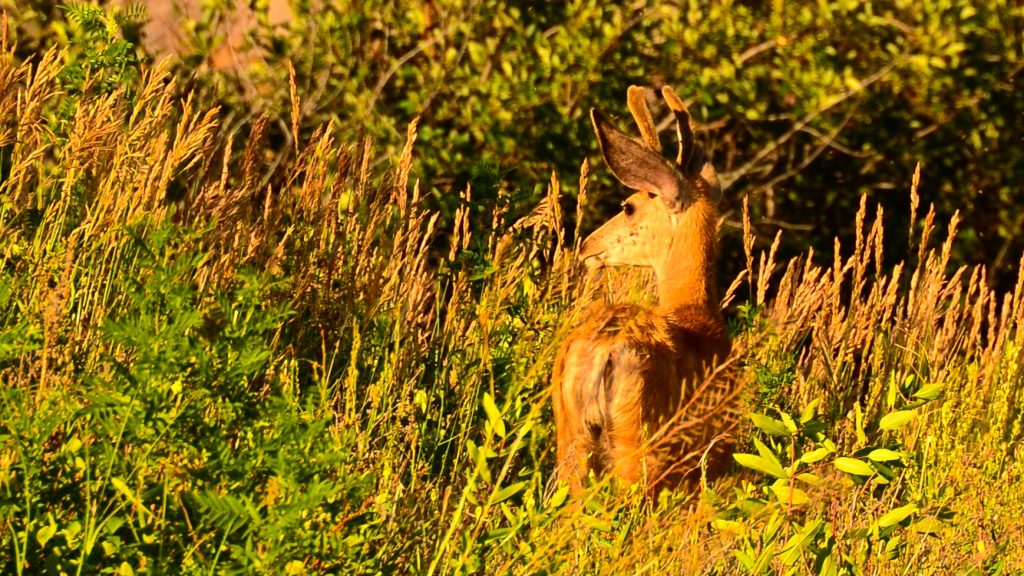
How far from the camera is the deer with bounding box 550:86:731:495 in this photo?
444 centimetres

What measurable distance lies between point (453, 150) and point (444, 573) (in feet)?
16.7

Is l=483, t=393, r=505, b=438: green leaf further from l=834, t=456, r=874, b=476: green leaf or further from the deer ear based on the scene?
the deer ear

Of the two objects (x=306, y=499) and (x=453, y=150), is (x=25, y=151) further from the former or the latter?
(x=453, y=150)

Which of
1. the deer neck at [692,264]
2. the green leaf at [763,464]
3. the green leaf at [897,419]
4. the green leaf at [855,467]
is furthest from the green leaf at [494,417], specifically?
the deer neck at [692,264]

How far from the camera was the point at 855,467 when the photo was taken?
338 centimetres

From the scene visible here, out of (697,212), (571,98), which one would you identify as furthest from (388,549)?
(571,98)

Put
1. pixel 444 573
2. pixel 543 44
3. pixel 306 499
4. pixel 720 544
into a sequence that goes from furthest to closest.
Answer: pixel 543 44 → pixel 720 544 → pixel 444 573 → pixel 306 499

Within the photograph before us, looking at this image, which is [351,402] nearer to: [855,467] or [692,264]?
[855,467]

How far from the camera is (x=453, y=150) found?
8.19m

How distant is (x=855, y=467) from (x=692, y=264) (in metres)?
2.10

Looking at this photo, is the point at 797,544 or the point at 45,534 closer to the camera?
the point at 45,534

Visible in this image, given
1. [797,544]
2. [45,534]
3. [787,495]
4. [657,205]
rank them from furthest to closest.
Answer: [657,205]
[787,495]
[797,544]
[45,534]

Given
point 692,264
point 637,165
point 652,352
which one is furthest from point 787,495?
point 637,165

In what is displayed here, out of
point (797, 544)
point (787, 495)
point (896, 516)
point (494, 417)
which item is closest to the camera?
point (494, 417)
